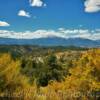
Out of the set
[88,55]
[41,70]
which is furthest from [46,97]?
[41,70]

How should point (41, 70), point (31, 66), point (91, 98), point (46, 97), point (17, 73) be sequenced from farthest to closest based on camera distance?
point (31, 66)
point (41, 70)
point (17, 73)
point (91, 98)
point (46, 97)

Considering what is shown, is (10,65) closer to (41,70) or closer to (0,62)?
(0,62)

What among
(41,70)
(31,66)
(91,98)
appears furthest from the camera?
(31,66)

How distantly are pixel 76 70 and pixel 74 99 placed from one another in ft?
15.4

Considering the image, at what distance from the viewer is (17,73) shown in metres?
36.1

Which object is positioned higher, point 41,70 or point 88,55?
point 88,55

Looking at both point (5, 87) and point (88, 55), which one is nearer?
point (5, 87)

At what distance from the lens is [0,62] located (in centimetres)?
3431

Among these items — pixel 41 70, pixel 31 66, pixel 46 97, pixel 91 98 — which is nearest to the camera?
pixel 46 97

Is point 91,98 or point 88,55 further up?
point 88,55

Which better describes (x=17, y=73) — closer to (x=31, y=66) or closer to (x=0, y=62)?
(x=0, y=62)

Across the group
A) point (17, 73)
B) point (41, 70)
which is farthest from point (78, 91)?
point (41, 70)

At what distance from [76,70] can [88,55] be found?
2061 millimetres

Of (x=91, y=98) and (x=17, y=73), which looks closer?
(x=91, y=98)
